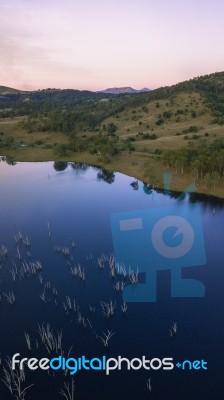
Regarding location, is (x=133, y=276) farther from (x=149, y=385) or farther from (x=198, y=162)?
(x=198, y=162)

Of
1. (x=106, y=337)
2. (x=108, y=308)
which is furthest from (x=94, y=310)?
(x=106, y=337)

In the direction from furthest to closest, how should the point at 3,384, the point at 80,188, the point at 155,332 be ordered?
the point at 80,188
the point at 155,332
the point at 3,384

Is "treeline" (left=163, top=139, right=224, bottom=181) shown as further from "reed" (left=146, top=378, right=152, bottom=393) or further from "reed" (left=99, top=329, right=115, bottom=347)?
"reed" (left=146, top=378, right=152, bottom=393)

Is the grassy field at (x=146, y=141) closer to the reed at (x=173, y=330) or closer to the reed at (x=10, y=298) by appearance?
the reed at (x=173, y=330)

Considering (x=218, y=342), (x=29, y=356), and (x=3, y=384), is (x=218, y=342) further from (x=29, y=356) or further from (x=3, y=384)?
(x=3, y=384)

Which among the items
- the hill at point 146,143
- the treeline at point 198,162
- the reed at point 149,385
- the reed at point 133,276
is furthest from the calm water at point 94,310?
the hill at point 146,143

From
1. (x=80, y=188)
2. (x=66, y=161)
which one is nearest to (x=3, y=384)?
(x=80, y=188)
